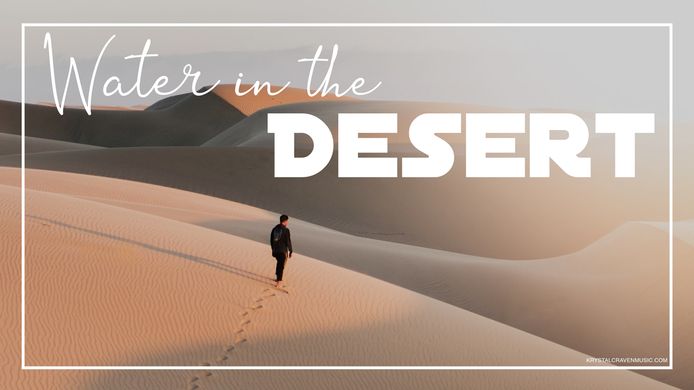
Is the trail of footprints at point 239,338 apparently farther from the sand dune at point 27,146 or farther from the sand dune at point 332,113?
the sand dune at point 332,113

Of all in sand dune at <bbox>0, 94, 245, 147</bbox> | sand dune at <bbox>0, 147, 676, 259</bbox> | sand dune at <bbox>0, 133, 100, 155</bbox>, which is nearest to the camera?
sand dune at <bbox>0, 147, 676, 259</bbox>

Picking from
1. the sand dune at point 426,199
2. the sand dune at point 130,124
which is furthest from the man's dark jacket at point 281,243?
the sand dune at point 130,124

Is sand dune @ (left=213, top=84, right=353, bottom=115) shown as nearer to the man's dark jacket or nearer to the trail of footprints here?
the man's dark jacket

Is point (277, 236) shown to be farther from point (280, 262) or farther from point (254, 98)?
point (254, 98)

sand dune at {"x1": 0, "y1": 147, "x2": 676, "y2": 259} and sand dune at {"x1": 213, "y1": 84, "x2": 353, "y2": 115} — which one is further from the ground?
sand dune at {"x1": 213, "y1": 84, "x2": 353, "y2": 115}

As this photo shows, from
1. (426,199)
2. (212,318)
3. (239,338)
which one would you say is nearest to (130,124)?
(426,199)

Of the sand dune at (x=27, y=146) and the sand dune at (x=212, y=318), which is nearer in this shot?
the sand dune at (x=212, y=318)

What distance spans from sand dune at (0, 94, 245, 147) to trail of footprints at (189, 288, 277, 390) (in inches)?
3518

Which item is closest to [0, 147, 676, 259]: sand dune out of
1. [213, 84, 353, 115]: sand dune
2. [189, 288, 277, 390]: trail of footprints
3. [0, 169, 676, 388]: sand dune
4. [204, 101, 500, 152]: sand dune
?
[0, 169, 676, 388]: sand dune

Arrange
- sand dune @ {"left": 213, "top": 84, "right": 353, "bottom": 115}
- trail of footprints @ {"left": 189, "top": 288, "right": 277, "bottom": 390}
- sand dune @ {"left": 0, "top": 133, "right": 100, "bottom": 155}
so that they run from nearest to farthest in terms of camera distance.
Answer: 1. trail of footprints @ {"left": 189, "top": 288, "right": 277, "bottom": 390}
2. sand dune @ {"left": 0, "top": 133, "right": 100, "bottom": 155}
3. sand dune @ {"left": 213, "top": 84, "right": 353, "bottom": 115}

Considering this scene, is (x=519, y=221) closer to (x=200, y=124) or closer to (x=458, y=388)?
(x=458, y=388)

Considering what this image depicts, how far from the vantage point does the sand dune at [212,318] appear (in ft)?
29.1

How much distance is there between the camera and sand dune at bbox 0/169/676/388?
887cm

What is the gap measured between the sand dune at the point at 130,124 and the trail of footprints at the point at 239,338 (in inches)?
3518
